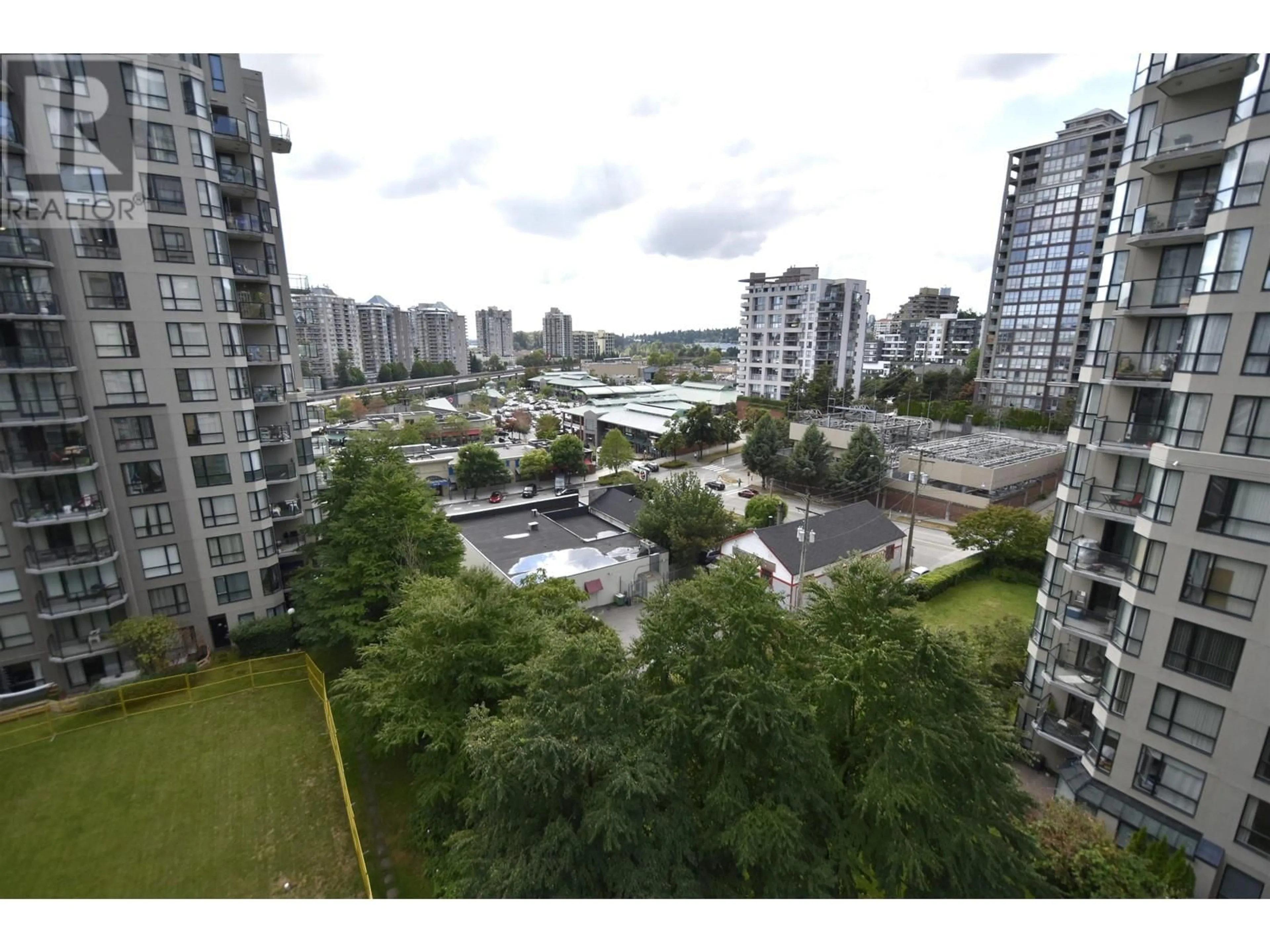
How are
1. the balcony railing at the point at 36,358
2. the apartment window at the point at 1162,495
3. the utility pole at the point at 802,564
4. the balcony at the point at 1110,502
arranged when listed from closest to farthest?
the apartment window at the point at 1162,495, the balcony at the point at 1110,502, the balcony railing at the point at 36,358, the utility pole at the point at 802,564

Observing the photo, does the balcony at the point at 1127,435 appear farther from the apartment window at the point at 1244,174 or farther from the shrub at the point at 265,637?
the shrub at the point at 265,637

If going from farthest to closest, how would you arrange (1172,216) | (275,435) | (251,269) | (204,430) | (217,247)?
(275,435) < (251,269) < (204,430) < (217,247) < (1172,216)

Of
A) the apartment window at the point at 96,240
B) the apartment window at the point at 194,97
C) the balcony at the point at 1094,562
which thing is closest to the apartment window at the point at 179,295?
the apartment window at the point at 96,240

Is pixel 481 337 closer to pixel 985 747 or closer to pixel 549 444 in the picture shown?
pixel 549 444

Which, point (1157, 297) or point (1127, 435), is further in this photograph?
point (1127, 435)

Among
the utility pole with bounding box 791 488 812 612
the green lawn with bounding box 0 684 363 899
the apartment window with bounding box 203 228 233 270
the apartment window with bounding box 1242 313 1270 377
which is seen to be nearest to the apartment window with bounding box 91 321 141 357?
the apartment window with bounding box 203 228 233 270

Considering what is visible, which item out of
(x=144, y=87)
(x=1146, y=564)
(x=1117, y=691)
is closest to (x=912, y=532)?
(x=1117, y=691)

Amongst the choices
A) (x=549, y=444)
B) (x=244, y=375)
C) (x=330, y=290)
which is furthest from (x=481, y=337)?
(x=244, y=375)

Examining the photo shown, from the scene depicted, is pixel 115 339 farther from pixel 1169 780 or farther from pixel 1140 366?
pixel 1169 780
